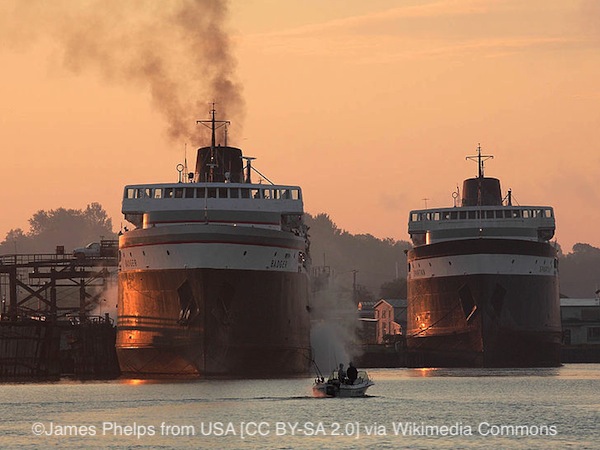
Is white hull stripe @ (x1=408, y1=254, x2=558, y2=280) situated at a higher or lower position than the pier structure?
higher

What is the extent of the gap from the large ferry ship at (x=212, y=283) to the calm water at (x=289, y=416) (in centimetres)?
276

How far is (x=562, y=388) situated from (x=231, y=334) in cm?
1980

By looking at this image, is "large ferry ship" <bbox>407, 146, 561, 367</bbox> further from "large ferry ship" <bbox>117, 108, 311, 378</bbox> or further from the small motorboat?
the small motorboat

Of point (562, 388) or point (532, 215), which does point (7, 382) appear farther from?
point (532, 215)

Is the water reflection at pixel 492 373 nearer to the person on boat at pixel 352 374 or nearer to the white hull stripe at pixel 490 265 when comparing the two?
the white hull stripe at pixel 490 265

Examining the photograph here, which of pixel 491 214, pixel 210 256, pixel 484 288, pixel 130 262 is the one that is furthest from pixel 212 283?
pixel 491 214

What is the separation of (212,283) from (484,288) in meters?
36.6

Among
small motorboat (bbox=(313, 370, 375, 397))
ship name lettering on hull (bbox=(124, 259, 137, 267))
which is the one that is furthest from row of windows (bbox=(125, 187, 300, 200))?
small motorboat (bbox=(313, 370, 375, 397))

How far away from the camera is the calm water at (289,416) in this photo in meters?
64.1

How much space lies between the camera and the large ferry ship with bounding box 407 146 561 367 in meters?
125

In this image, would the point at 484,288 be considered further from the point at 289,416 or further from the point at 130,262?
the point at 289,416

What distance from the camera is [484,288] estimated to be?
12481 centimetres

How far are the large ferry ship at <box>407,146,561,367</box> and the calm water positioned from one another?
89.9 ft

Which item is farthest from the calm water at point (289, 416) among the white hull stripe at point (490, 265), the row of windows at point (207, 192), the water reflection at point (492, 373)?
the white hull stripe at point (490, 265)
